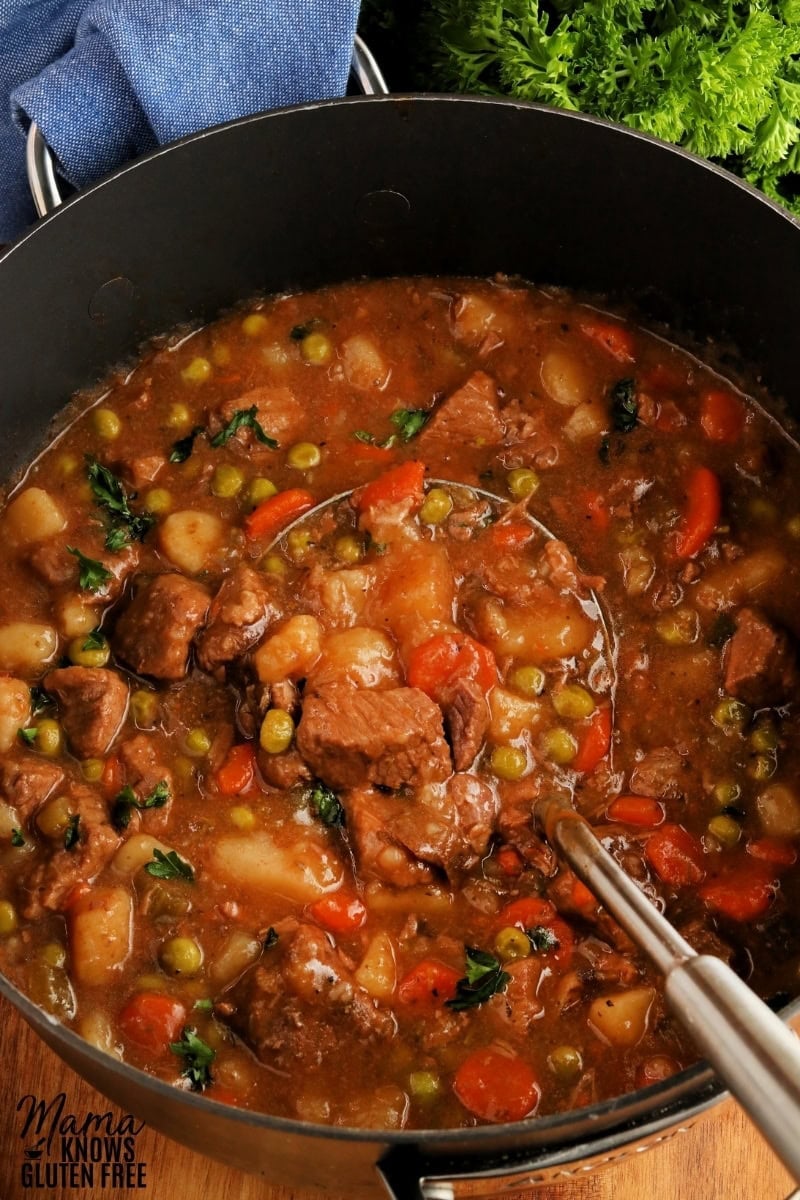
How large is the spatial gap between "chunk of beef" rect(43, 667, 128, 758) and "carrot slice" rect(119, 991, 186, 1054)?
743mm

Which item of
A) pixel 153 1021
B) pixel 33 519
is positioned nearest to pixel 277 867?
pixel 153 1021

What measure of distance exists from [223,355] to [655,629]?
1776mm

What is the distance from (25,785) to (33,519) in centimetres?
94

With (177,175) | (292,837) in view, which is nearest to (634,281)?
(177,175)

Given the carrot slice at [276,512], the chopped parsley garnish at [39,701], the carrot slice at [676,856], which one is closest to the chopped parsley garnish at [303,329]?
the carrot slice at [276,512]

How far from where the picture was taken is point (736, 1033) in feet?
7.30

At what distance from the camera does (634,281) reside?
14.6 ft

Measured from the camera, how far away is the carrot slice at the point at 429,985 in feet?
11.4

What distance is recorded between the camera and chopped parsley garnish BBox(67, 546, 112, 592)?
3.97 m

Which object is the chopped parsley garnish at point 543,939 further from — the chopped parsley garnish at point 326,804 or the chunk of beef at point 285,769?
the chunk of beef at point 285,769

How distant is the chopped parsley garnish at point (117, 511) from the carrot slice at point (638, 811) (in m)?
1.72

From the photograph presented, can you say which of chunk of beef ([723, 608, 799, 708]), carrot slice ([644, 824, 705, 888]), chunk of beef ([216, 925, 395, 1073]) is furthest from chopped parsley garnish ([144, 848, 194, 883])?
chunk of beef ([723, 608, 799, 708])

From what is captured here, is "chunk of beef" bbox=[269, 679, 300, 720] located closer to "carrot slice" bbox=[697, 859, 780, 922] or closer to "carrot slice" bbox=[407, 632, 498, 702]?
"carrot slice" bbox=[407, 632, 498, 702]

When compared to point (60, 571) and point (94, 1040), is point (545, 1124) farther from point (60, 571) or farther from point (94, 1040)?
point (60, 571)
